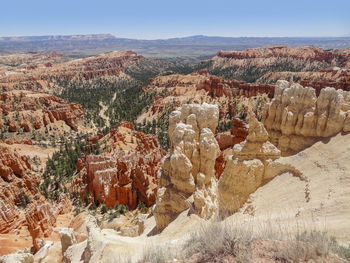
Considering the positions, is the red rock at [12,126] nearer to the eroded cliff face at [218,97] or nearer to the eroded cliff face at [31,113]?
the eroded cliff face at [31,113]

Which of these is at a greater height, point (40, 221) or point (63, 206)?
point (40, 221)

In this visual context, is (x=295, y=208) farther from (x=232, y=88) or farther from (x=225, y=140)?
(x=232, y=88)

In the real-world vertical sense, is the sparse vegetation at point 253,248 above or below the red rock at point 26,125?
above

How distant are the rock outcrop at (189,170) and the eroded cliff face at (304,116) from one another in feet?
16.1

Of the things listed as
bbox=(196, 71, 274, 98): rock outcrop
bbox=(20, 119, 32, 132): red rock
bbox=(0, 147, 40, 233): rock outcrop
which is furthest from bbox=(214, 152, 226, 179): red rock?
bbox=(20, 119, 32, 132): red rock

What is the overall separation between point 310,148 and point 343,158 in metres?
2.09

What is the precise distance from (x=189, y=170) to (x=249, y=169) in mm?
3652

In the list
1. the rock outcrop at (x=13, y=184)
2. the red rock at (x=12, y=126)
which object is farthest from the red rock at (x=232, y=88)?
the rock outcrop at (x=13, y=184)

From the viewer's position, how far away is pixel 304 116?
1383 centimetres

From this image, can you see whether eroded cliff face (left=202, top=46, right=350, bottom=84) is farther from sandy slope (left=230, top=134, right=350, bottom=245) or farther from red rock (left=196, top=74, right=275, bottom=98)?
sandy slope (left=230, top=134, right=350, bottom=245)

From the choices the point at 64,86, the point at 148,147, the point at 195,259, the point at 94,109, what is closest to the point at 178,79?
the point at 94,109

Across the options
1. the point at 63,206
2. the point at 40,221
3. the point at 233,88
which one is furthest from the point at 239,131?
the point at 233,88

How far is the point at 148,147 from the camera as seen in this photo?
116ft

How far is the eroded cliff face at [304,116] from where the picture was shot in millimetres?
12836
